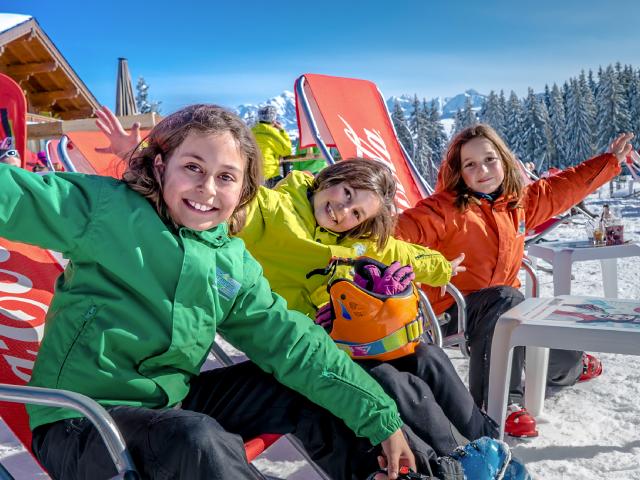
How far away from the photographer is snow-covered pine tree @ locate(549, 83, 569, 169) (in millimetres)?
48875

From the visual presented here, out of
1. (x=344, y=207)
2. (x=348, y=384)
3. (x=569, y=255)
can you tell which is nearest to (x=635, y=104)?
(x=569, y=255)

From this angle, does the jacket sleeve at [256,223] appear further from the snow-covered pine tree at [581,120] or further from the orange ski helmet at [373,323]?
the snow-covered pine tree at [581,120]

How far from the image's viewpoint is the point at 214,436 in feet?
3.89

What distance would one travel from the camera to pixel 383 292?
6.09 feet

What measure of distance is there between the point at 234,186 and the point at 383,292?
2.02 feet

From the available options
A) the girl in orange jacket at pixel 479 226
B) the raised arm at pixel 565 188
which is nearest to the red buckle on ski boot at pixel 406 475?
the girl in orange jacket at pixel 479 226

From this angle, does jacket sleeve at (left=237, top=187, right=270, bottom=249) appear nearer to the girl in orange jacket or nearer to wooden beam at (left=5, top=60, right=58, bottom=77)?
the girl in orange jacket

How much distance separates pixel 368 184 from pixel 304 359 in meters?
1.09

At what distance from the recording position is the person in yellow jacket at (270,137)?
6.50 metres

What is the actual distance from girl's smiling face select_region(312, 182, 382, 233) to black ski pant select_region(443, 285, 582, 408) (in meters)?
0.70

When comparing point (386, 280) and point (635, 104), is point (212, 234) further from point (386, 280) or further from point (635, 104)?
point (635, 104)

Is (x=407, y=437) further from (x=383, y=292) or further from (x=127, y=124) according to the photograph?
(x=127, y=124)

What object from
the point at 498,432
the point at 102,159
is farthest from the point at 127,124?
the point at 498,432

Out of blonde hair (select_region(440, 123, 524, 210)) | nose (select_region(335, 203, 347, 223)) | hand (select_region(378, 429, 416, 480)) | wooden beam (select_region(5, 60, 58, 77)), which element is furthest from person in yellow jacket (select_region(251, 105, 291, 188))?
wooden beam (select_region(5, 60, 58, 77))
